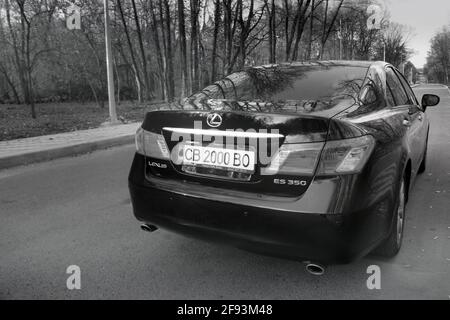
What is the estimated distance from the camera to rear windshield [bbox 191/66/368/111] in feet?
9.59

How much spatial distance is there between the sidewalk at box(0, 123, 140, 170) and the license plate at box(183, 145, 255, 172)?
17.1 ft

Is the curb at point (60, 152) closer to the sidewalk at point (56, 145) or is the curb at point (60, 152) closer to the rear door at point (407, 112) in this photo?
the sidewalk at point (56, 145)

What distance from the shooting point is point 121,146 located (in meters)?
9.16

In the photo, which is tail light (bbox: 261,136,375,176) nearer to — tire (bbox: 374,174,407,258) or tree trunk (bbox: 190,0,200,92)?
tire (bbox: 374,174,407,258)

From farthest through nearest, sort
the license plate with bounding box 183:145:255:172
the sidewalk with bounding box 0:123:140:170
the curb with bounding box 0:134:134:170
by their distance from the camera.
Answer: the sidewalk with bounding box 0:123:140:170 → the curb with bounding box 0:134:134:170 → the license plate with bounding box 183:145:255:172

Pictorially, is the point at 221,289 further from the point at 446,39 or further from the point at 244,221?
the point at 446,39

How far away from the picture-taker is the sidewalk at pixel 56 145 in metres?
7.20

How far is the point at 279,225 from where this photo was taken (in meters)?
2.43

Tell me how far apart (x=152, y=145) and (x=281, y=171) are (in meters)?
0.96

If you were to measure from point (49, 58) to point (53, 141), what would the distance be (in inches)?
610

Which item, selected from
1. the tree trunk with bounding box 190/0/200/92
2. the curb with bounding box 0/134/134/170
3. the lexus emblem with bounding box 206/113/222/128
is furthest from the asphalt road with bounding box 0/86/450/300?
the tree trunk with bounding box 190/0/200/92

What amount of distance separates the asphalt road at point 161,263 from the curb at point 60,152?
2.51m

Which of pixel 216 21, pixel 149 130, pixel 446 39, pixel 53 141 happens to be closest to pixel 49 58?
pixel 216 21

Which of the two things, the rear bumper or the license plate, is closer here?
the rear bumper
